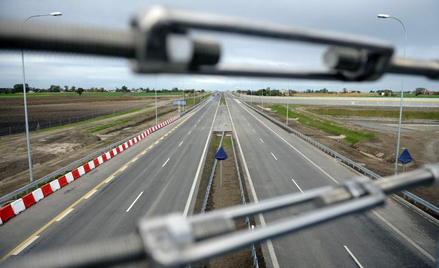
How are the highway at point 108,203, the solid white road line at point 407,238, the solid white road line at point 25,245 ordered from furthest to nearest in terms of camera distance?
the highway at point 108,203, the solid white road line at point 407,238, the solid white road line at point 25,245

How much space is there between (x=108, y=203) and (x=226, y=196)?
670 centimetres

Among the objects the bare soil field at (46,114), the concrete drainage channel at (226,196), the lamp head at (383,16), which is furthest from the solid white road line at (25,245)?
the bare soil field at (46,114)

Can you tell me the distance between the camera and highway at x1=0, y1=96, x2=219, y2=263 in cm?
1158

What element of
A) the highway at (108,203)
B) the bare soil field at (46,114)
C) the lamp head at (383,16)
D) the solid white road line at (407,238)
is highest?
the lamp head at (383,16)

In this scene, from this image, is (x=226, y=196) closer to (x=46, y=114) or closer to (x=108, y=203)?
(x=108, y=203)

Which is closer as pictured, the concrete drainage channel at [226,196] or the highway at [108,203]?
the concrete drainage channel at [226,196]

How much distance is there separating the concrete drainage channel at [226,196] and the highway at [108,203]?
0.78 m

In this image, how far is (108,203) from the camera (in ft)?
48.6

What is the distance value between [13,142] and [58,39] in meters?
38.2

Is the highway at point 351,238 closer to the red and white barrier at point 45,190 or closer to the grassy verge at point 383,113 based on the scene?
the red and white barrier at point 45,190

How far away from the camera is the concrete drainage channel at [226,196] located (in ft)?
33.5

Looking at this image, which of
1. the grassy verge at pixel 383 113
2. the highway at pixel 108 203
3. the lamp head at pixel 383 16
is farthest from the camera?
the grassy verge at pixel 383 113

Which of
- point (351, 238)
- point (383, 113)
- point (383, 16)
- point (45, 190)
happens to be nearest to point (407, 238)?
point (351, 238)

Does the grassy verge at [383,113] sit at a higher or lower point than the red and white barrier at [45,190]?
higher
